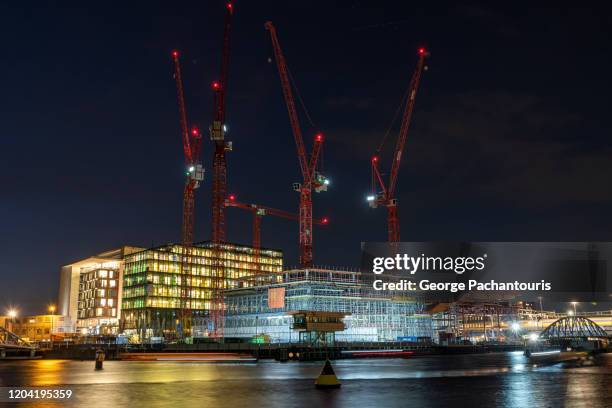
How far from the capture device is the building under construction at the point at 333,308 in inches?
4862

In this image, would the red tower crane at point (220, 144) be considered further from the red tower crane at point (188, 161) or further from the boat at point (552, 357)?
the boat at point (552, 357)

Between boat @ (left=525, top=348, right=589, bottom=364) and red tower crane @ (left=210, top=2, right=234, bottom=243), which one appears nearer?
boat @ (left=525, top=348, right=589, bottom=364)

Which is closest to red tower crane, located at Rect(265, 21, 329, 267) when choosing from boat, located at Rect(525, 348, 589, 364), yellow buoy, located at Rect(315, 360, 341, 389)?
boat, located at Rect(525, 348, 589, 364)

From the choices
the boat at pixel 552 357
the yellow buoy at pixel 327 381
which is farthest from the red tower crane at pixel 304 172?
the yellow buoy at pixel 327 381

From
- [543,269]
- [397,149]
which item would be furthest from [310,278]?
[543,269]

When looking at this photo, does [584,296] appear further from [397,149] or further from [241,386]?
[241,386]

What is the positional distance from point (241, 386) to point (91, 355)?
70.3 metres

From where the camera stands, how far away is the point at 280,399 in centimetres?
2552

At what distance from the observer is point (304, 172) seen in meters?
138

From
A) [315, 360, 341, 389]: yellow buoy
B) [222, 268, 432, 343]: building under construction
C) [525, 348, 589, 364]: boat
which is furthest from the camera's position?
[222, 268, 432, 343]: building under construction

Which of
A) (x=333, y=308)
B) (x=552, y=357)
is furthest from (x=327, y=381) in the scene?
(x=333, y=308)

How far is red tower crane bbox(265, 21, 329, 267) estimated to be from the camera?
438ft

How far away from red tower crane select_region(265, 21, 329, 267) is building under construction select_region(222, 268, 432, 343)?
23.5 ft

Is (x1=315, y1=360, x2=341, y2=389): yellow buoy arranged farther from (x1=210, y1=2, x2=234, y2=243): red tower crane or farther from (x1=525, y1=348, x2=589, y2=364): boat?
(x1=210, y1=2, x2=234, y2=243): red tower crane
